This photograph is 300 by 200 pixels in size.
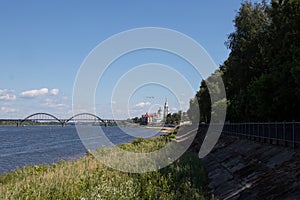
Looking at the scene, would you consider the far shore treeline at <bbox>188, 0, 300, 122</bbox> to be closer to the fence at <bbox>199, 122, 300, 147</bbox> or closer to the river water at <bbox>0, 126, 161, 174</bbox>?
the fence at <bbox>199, 122, 300, 147</bbox>

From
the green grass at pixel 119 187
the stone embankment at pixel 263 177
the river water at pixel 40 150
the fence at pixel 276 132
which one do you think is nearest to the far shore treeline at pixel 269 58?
the fence at pixel 276 132

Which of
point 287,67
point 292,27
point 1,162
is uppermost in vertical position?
point 292,27

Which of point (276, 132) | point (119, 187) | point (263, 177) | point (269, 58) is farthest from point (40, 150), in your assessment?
point (263, 177)

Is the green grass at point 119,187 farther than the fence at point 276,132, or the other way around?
the fence at point 276,132


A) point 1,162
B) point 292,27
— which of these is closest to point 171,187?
point 292,27

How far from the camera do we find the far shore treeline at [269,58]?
96.5 ft

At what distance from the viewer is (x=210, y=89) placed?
251 feet

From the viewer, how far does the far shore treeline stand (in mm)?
29406

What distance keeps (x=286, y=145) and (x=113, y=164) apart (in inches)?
425

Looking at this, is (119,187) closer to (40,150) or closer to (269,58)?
(269,58)

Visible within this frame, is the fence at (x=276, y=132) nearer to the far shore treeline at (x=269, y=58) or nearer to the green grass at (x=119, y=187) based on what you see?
the far shore treeline at (x=269, y=58)

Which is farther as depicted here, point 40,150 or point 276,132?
point 40,150

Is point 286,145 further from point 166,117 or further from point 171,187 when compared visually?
point 166,117

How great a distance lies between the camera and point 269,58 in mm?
37219
